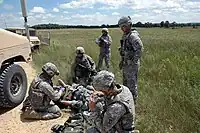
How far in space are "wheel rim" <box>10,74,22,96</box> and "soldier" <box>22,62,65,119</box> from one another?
20.3 inches

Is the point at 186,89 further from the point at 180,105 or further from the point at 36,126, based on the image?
the point at 36,126

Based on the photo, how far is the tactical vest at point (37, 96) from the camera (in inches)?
218

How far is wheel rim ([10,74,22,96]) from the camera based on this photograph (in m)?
6.37

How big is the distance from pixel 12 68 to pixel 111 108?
3750 millimetres

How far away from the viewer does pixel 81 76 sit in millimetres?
7926

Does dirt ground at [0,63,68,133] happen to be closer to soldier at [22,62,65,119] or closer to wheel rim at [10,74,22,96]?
soldier at [22,62,65,119]

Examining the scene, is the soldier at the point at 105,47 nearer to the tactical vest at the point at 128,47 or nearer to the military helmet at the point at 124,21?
the tactical vest at the point at 128,47

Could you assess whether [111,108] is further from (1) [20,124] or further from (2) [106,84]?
(1) [20,124]

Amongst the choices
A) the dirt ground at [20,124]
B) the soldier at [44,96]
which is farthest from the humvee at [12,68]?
the soldier at [44,96]

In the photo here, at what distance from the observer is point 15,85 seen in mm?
6570

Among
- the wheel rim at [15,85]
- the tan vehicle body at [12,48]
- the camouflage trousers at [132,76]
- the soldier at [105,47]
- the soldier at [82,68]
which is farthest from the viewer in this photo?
the soldier at [105,47]

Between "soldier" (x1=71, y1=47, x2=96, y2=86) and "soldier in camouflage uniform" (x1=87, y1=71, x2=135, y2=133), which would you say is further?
"soldier" (x1=71, y1=47, x2=96, y2=86)

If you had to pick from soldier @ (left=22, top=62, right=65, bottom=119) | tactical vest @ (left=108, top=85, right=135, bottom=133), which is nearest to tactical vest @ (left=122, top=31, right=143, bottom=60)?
soldier @ (left=22, top=62, right=65, bottom=119)

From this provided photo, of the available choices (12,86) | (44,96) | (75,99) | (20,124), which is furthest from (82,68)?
(20,124)
